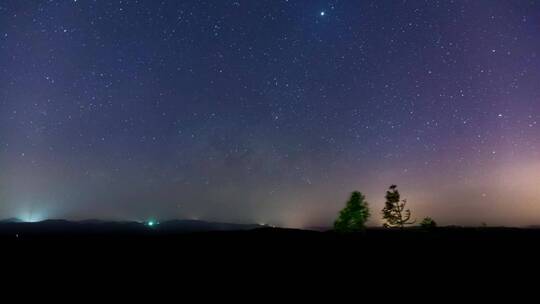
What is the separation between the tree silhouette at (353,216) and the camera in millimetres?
55906

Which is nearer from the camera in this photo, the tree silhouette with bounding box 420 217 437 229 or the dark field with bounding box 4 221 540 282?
the dark field with bounding box 4 221 540 282

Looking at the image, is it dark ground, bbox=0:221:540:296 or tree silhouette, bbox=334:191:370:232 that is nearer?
dark ground, bbox=0:221:540:296

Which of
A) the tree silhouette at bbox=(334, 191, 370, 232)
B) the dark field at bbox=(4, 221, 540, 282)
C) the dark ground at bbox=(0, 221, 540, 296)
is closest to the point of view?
the dark ground at bbox=(0, 221, 540, 296)

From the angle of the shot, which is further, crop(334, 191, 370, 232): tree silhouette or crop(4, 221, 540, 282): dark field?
crop(334, 191, 370, 232): tree silhouette

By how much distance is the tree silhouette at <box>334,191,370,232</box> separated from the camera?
5591 cm

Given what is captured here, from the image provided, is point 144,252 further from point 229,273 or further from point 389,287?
point 389,287

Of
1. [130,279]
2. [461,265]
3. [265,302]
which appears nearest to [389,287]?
[265,302]

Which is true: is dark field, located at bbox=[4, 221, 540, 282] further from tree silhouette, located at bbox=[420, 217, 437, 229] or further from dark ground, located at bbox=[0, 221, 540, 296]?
tree silhouette, located at bbox=[420, 217, 437, 229]

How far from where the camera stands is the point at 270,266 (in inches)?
739

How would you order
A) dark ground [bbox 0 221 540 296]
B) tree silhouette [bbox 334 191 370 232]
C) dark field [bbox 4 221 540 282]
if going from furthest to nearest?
1. tree silhouette [bbox 334 191 370 232]
2. dark field [bbox 4 221 540 282]
3. dark ground [bbox 0 221 540 296]

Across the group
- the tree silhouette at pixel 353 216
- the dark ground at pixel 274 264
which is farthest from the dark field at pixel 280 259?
the tree silhouette at pixel 353 216

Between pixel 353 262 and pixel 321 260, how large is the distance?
1.72m

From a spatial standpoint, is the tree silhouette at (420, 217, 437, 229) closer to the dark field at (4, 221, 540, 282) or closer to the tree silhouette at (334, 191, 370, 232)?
the tree silhouette at (334, 191, 370, 232)

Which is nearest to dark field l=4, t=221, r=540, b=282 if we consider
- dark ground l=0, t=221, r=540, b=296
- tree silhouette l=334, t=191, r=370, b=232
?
dark ground l=0, t=221, r=540, b=296
